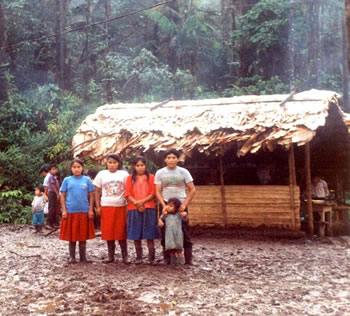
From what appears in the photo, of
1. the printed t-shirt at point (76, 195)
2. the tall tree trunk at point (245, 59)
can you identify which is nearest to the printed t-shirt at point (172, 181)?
the printed t-shirt at point (76, 195)

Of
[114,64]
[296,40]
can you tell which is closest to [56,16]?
[114,64]

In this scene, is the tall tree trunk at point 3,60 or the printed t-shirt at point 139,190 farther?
the tall tree trunk at point 3,60

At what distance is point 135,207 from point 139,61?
1584 cm

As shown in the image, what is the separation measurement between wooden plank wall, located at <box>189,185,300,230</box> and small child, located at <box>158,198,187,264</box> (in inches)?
142

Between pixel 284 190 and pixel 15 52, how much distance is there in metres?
16.6

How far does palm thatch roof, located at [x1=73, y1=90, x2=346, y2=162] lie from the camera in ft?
30.8

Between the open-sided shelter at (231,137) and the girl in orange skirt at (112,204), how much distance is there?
2.35 m

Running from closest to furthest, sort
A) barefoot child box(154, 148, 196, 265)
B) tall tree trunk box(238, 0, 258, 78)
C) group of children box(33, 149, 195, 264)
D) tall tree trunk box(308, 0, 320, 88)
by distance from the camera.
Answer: group of children box(33, 149, 195, 264)
barefoot child box(154, 148, 196, 265)
tall tree trunk box(308, 0, 320, 88)
tall tree trunk box(238, 0, 258, 78)

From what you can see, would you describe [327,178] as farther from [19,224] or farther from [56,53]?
[56,53]

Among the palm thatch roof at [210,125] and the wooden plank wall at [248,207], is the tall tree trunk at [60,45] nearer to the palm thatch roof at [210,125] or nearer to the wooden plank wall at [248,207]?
the palm thatch roof at [210,125]

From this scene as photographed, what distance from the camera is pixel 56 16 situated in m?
23.1

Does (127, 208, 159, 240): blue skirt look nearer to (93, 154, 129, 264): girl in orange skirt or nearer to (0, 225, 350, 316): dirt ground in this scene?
(93, 154, 129, 264): girl in orange skirt

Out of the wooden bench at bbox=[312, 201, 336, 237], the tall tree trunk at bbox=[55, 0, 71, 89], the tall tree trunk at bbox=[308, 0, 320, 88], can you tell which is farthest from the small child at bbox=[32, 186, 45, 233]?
the tall tree trunk at bbox=[308, 0, 320, 88]

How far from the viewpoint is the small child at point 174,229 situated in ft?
23.2
